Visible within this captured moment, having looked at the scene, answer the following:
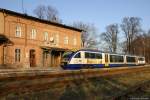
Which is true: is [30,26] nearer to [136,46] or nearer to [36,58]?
[36,58]

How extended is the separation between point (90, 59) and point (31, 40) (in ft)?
40.7

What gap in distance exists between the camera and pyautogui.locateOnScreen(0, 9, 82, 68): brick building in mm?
32406

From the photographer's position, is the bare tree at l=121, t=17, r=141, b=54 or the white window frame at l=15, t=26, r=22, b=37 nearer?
the white window frame at l=15, t=26, r=22, b=37

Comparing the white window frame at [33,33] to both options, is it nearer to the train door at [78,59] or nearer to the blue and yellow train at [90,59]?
the blue and yellow train at [90,59]

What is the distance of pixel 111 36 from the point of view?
95.1 m

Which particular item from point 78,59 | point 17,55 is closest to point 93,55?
point 78,59

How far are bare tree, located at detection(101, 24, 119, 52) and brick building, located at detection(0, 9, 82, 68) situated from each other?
49.6 m

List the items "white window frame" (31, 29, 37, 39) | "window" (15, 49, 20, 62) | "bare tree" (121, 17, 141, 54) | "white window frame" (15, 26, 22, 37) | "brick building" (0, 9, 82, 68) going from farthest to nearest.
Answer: "bare tree" (121, 17, 141, 54) → "white window frame" (31, 29, 37, 39) → "white window frame" (15, 26, 22, 37) → "window" (15, 49, 20, 62) → "brick building" (0, 9, 82, 68)

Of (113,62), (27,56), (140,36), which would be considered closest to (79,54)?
(113,62)

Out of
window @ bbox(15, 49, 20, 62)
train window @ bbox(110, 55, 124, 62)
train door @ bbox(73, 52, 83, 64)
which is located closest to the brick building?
window @ bbox(15, 49, 20, 62)

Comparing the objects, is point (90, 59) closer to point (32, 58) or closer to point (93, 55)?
point (93, 55)

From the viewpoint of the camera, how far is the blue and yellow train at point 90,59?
25.2 m

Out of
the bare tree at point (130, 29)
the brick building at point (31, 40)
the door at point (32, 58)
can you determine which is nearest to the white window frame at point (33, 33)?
the brick building at point (31, 40)

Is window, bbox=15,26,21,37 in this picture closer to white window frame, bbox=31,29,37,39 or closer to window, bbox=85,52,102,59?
white window frame, bbox=31,29,37,39
